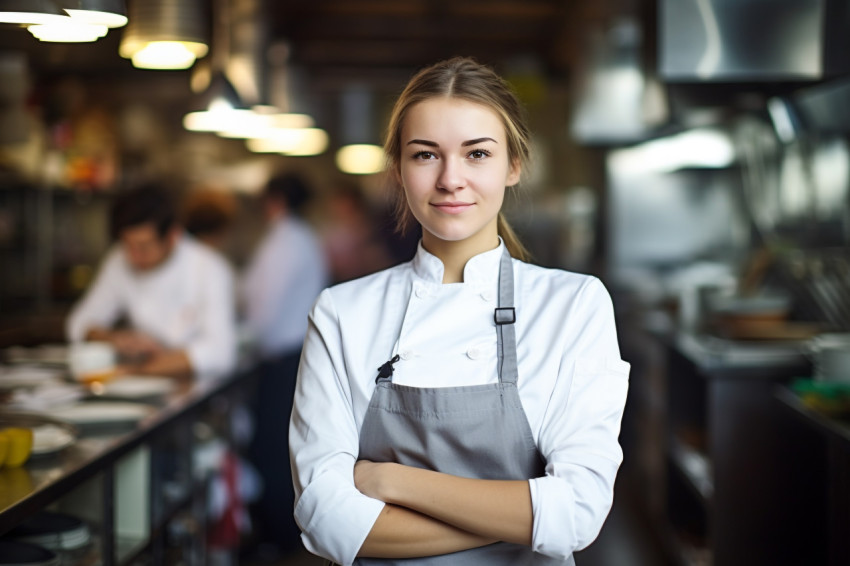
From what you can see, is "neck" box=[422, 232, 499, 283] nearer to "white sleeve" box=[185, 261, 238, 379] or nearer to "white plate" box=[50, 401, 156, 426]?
"white plate" box=[50, 401, 156, 426]

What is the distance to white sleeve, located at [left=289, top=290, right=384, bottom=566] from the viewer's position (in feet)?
4.74

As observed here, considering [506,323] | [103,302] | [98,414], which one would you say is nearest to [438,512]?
[506,323]

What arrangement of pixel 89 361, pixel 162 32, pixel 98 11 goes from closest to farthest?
pixel 98 11, pixel 162 32, pixel 89 361

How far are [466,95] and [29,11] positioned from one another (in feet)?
3.22

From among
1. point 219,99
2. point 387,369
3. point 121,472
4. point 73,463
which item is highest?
point 219,99

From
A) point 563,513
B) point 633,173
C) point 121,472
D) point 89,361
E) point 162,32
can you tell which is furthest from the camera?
point 633,173

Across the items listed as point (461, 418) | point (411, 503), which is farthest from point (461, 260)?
point (411, 503)

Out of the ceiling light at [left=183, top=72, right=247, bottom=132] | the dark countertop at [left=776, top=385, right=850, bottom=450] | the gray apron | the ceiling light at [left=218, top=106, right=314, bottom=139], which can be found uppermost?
the ceiling light at [left=218, top=106, right=314, bottom=139]

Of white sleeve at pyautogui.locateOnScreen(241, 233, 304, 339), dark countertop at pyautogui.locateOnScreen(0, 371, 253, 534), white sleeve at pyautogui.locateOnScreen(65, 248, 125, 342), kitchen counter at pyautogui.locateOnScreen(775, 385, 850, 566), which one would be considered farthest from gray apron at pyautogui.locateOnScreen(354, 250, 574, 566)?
white sleeve at pyautogui.locateOnScreen(241, 233, 304, 339)

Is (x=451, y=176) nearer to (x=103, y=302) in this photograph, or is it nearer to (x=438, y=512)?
(x=438, y=512)

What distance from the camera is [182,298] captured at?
3859 millimetres

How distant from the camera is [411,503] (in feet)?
4.76

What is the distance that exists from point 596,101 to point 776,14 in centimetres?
299

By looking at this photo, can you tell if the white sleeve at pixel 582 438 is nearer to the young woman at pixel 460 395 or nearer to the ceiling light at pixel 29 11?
the young woman at pixel 460 395
